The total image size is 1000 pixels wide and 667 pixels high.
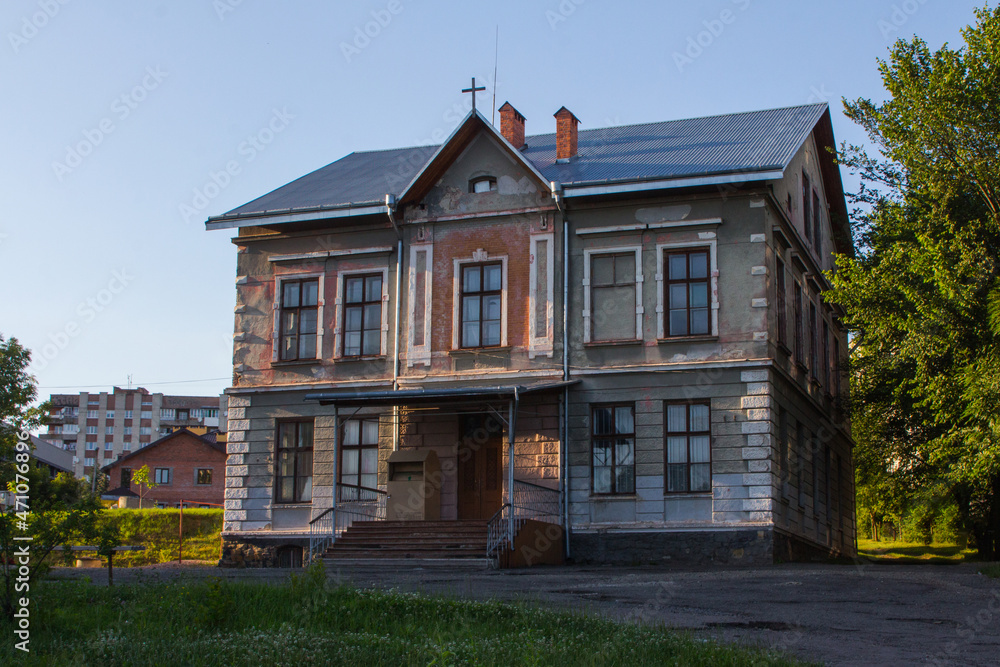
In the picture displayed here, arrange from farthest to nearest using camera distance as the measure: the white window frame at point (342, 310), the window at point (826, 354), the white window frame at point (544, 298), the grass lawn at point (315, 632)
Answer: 1. the window at point (826, 354)
2. the white window frame at point (342, 310)
3. the white window frame at point (544, 298)
4. the grass lawn at point (315, 632)

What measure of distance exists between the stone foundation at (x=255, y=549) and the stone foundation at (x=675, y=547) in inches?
245

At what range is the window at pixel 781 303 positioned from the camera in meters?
23.0

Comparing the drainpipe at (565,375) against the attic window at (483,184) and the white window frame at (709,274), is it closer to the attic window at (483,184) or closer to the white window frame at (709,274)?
the attic window at (483,184)

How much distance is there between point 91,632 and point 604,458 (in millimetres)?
13236

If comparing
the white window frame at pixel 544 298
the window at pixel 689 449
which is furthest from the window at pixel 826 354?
the white window frame at pixel 544 298

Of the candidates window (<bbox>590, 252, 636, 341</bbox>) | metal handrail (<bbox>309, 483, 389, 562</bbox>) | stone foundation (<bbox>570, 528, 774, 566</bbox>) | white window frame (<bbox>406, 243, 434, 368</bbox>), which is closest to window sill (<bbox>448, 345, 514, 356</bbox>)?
white window frame (<bbox>406, 243, 434, 368</bbox>)

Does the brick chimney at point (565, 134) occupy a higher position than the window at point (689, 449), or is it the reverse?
the brick chimney at point (565, 134)

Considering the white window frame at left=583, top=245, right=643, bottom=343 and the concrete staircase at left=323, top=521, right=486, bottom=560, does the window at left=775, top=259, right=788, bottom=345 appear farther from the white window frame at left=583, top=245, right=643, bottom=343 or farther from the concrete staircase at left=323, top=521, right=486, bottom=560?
the concrete staircase at left=323, top=521, right=486, bottom=560

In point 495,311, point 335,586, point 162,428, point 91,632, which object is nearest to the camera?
point 91,632

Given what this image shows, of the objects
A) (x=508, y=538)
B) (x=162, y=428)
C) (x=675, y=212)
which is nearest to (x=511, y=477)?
(x=508, y=538)

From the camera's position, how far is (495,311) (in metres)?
23.1

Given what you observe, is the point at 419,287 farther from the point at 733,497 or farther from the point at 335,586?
the point at 335,586

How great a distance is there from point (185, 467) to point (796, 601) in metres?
66.9

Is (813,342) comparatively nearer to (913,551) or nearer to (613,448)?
(613,448)
